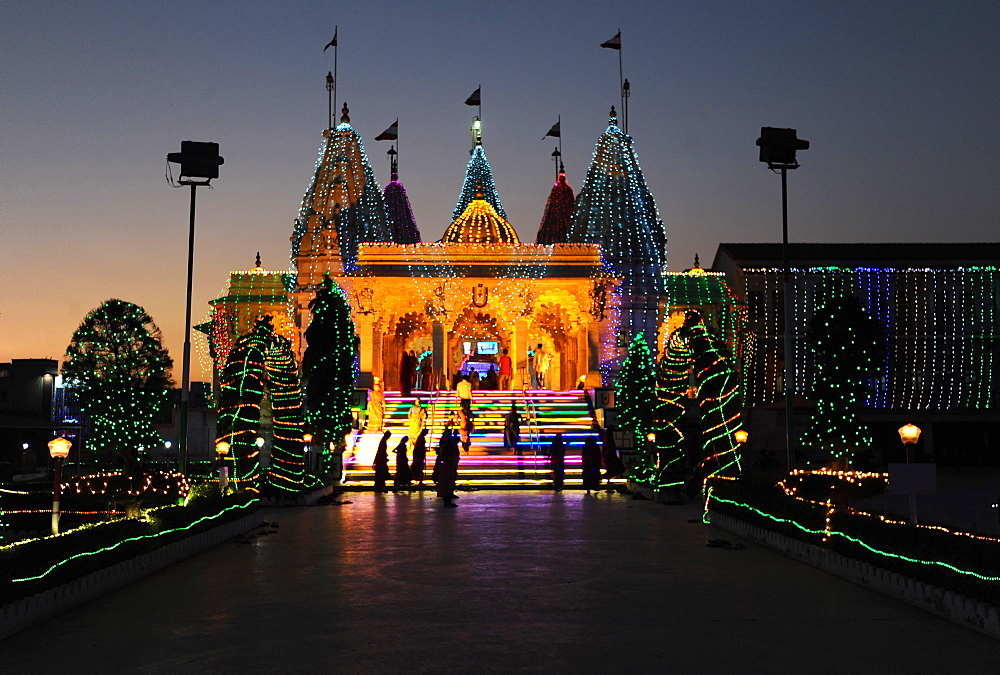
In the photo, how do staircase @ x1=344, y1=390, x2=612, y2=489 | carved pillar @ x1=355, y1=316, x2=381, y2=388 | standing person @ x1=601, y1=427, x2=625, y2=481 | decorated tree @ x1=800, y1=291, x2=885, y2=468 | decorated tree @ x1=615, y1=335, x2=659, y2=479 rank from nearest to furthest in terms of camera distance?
staircase @ x1=344, y1=390, x2=612, y2=489 < standing person @ x1=601, y1=427, x2=625, y2=481 < decorated tree @ x1=615, y1=335, x2=659, y2=479 < decorated tree @ x1=800, y1=291, x2=885, y2=468 < carved pillar @ x1=355, y1=316, x2=381, y2=388

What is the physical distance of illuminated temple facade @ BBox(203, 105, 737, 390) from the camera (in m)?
37.9

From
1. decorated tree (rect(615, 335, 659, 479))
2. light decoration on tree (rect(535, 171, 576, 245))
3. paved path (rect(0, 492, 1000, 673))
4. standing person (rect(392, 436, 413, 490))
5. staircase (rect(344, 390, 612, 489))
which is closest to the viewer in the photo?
paved path (rect(0, 492, 1000, 673))

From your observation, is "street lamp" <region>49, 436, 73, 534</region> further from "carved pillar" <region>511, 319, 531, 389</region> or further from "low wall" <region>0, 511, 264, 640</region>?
"carved pillar" <region>511, 319, 531, 389</region>

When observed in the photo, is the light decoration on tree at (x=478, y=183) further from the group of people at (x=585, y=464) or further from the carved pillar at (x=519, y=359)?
the group of people at (x=585, y=464)

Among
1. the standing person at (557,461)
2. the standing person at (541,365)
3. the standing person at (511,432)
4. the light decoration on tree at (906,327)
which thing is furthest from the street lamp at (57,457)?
the light decoration on tree at (906,327)

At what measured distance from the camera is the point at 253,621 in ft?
27.9

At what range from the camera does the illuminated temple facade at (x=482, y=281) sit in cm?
3791

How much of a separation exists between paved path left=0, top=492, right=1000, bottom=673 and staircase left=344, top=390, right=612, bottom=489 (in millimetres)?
12060

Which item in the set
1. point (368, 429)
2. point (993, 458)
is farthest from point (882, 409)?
point (368, 429)

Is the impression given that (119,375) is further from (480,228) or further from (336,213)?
(480,228)

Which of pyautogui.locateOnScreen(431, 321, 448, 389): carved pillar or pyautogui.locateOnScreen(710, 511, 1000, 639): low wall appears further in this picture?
pyautogui.locateOnScreen(431, 321, 448, 389): carved pillar

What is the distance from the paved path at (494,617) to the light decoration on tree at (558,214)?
37.8 m

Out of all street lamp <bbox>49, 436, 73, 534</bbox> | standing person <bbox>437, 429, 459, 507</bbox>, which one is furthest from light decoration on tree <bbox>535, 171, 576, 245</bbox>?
street lamp <bbox>49, 436, 73, 534</bbox>

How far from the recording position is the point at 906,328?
43.8 meters
